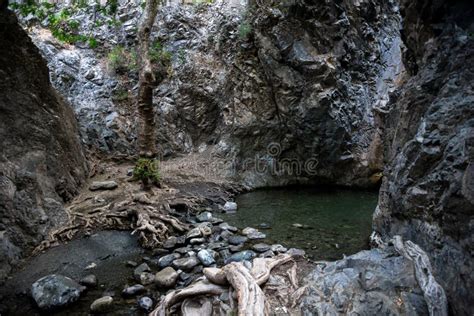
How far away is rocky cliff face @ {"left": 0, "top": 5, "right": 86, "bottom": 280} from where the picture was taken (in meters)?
4.84

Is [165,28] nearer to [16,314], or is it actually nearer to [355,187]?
[355,187]

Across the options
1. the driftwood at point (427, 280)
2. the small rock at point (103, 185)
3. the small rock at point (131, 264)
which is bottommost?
the small rock at point (131, 264)

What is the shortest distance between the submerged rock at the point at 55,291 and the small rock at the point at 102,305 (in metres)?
0.31

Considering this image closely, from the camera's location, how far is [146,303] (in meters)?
3.69

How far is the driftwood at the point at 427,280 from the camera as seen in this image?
7.43 ft

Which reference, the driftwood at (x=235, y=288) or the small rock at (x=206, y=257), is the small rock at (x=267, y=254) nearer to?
the small rock at (x=206, y=257)

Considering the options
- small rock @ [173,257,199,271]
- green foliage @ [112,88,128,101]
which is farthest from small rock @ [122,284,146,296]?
green foliage @ [112,88,128,101]

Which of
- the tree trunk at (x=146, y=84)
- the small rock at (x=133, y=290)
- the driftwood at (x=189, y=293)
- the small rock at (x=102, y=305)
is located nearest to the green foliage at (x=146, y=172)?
the tree trunk at (x=146, y=84)

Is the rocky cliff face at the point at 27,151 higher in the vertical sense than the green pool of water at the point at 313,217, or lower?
higher

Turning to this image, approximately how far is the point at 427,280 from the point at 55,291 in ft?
13.1

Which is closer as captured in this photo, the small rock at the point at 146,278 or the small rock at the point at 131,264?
the small rock at the point at 146,278

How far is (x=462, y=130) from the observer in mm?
2795

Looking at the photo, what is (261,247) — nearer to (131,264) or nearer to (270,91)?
(131,264)

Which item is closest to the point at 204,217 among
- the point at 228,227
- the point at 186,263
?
the point at 228,227
